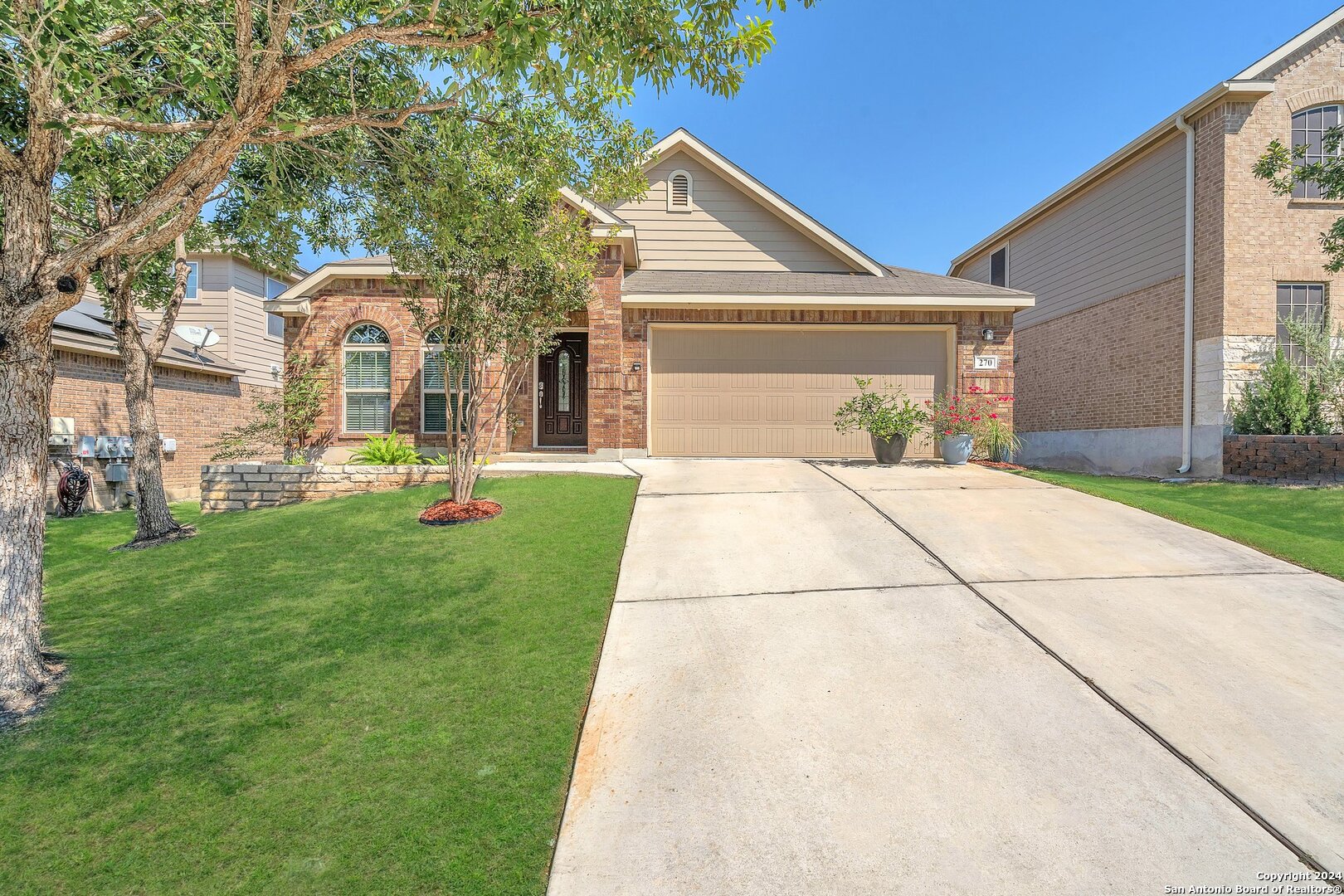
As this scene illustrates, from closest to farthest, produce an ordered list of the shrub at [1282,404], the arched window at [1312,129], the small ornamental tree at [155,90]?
the small ornamental tree at [155,90] → the shrub at [1282,404] → the arched window at [1312,129]

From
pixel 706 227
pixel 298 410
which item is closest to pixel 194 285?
pixel 298 410

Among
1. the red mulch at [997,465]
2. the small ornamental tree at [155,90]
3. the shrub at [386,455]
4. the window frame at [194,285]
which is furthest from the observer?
the window frame at [194,285]

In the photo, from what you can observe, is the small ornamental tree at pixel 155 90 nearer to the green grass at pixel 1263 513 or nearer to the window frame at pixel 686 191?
the green grass at pixel 1263 513

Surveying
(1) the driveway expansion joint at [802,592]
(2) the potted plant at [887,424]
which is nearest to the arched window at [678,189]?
(2) the potted plant at [887,424]

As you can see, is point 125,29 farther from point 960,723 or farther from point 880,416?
point 880,416

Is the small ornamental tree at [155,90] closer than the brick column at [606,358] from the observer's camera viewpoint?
Yes

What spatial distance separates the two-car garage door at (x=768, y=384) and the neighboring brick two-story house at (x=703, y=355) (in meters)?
0.02

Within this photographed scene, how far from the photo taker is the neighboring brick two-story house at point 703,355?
418 inches

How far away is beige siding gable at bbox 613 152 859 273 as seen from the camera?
1284 cm

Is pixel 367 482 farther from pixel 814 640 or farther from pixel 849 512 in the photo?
pixel 814 640

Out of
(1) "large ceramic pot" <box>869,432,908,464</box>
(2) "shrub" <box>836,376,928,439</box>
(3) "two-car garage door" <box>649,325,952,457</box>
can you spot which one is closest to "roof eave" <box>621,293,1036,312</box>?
(3) "two-car garage door" <box>649,325,952,457</box>

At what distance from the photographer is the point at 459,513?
21.7 ft

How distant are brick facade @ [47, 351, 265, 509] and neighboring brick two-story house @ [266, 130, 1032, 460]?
347cm

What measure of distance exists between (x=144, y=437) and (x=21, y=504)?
15.2 feet
